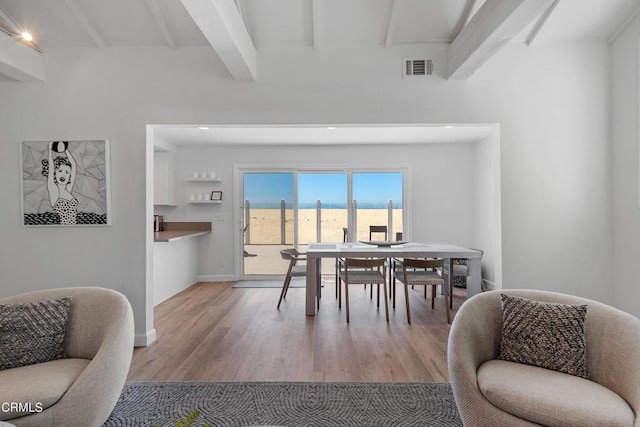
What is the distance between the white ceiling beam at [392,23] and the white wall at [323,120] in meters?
0.08

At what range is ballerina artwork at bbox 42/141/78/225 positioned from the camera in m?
3.35

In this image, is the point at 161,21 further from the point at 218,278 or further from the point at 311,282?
the point at 218,278

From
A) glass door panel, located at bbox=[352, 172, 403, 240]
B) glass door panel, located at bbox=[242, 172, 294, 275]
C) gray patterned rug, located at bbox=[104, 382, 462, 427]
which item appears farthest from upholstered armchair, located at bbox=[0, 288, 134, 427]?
glass door panel, located at bbox=[352, 172, 403, 240]

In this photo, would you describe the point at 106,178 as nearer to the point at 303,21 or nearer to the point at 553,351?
the point at 303,21

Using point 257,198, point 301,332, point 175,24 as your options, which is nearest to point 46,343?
point 301,332

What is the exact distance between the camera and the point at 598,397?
1569mm

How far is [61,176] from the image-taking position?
3.36 meters

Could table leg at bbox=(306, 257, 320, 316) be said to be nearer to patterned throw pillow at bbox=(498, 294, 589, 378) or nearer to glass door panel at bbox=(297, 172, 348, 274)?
glass door panel at bbox=(297, 172, 348, 274)

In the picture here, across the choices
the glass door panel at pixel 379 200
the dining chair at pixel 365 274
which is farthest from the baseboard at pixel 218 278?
the dining chair at pixel 365 274

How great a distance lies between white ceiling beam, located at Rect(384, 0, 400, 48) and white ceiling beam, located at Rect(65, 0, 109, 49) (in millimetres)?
2672

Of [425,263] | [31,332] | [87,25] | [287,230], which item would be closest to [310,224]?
[287,230]

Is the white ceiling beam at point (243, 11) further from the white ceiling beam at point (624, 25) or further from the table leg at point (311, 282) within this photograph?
the white ceiling beam at point (624, 25)

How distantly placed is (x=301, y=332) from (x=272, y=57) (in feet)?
8.99

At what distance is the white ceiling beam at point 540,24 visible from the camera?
→ 3085 millimetres
